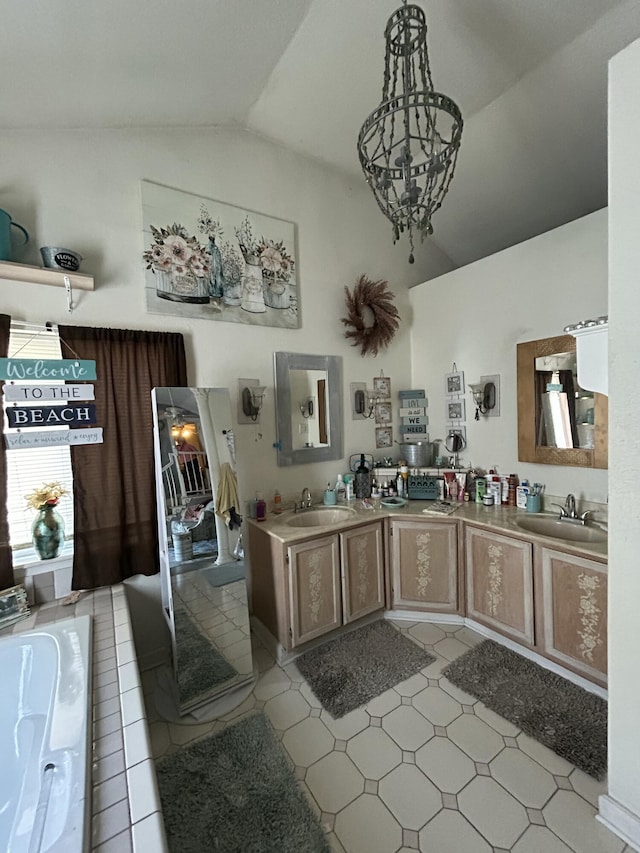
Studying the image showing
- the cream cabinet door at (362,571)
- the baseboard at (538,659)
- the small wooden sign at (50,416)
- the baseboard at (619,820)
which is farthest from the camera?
the cream cabinet door at (362,571)

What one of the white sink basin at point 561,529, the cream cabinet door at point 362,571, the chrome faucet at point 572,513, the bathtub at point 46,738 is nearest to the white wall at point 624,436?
the white sink basin at point 561,529

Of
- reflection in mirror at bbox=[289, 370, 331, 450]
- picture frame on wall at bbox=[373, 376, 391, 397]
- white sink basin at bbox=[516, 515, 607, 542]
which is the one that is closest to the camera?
white sink basin at bbox=[516, 515, 607, 542]

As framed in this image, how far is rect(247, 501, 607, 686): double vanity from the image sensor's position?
5.82ft

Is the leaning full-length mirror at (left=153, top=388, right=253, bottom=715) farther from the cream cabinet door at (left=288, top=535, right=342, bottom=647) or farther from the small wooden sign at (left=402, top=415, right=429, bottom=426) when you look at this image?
the small wooden sign at (left=402, top=415, right=429, bottom=426)

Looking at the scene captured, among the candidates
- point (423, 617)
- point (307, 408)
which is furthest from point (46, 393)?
point (423, 617)

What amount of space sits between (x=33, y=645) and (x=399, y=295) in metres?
3.21

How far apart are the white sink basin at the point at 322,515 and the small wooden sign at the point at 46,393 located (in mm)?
1455

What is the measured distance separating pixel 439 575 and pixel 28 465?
2468mm

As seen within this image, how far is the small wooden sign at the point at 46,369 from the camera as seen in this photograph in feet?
5.29

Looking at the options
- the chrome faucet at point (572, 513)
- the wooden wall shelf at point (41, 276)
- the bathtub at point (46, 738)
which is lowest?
the bathtub at point (46, 738)

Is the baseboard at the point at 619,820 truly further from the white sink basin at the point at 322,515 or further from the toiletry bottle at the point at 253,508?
the toiletry bottle at the point at 253,508

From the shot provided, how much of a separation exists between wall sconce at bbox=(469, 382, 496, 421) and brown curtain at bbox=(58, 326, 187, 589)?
2.05m

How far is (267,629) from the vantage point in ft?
7.31

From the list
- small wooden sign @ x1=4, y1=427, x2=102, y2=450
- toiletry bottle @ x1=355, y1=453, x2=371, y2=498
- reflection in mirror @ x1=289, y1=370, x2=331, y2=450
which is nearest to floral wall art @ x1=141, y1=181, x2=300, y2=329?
reflection in mirror @ x1=289, y1=370, x2=331, y2=450
